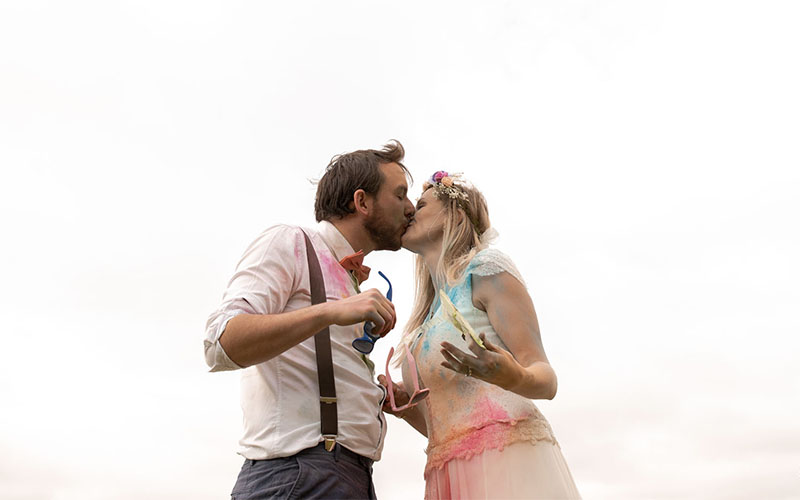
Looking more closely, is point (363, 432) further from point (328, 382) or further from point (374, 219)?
point (374, 219)

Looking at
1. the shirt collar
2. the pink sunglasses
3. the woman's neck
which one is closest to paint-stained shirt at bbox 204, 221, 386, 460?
the pink sunglasses

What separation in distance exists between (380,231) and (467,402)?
48.3 inches

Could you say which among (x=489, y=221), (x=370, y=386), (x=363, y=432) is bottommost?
(x=363, y=432)

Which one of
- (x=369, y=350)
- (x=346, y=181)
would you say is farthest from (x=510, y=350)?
(x=346, y=181)

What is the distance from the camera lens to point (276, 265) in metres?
3.90

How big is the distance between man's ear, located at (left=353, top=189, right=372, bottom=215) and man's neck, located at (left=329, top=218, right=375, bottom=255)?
78 millimetres

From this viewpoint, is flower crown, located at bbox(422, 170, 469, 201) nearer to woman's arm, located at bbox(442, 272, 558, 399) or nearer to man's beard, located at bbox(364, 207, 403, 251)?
man's beard, located at bbox(364, 207, 403, 251)

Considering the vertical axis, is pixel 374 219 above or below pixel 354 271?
above

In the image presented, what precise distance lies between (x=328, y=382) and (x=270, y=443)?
1.34 feet

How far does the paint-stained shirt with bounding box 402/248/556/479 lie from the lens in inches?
173

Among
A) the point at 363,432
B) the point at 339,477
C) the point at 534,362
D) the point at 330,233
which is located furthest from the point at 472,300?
the point at 339,477

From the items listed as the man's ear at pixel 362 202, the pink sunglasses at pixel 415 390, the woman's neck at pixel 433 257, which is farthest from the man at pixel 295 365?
the woman's neck at pixel 433 257

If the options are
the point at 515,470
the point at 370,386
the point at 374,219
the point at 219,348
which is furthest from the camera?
the point at 374,219

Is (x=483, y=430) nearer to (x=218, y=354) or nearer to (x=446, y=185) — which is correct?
(x=218, y=354)
